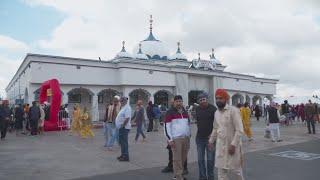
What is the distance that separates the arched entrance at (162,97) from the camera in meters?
40.7

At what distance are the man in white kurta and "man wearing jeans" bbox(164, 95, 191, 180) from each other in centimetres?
153

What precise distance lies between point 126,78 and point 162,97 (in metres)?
6.35

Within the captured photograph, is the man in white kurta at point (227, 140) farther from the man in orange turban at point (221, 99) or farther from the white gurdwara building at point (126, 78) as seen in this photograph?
the white gurdwara building at point (126, 78)

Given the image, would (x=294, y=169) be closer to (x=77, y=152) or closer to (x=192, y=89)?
(x=77, y=152)

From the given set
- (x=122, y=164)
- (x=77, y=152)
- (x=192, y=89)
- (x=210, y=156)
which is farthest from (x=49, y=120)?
(x=192, y=89)

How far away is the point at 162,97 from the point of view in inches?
1631

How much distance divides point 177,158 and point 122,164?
10.2 feet

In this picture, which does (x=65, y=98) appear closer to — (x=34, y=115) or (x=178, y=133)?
(x=34, y=115)

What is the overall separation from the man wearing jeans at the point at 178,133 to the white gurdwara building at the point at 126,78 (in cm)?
2510

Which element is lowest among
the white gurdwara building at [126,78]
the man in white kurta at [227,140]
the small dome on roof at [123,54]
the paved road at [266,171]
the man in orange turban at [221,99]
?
the paved road at [266,171]

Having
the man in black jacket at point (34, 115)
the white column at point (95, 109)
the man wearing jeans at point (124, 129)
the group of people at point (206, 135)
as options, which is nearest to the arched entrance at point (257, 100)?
the white column at point (95, 109)

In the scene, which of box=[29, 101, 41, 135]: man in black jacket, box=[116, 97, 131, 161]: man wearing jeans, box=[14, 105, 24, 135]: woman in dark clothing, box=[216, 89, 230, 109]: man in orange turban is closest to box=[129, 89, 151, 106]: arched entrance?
box=[14, 105, 24, 135]: woman in dark clothing

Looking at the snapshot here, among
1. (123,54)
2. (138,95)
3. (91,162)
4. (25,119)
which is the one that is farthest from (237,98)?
(91,162)

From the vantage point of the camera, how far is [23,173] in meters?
9.20
